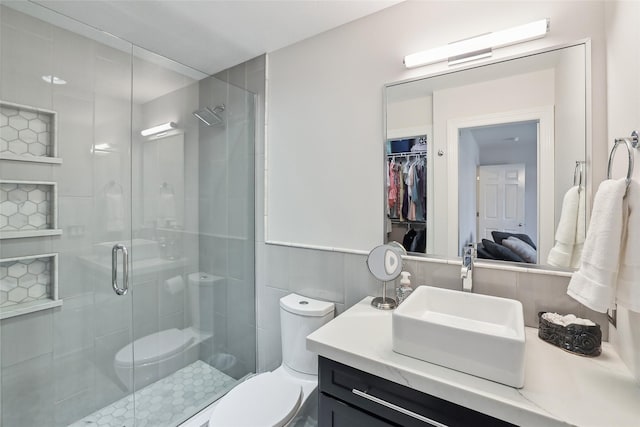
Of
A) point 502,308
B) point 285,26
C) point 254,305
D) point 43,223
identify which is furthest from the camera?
point 254,305

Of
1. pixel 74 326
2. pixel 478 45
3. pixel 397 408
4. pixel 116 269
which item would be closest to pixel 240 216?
pixel 116 269

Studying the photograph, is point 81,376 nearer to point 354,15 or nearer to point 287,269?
point 287,269

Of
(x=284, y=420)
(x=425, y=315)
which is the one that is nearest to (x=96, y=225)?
(x=284, y=420)

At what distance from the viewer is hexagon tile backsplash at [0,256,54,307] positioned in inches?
53.7

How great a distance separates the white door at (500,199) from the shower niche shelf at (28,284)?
211cm

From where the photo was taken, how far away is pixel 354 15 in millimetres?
1586

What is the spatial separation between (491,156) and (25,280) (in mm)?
2278

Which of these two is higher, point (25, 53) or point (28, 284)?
point (25, 53)

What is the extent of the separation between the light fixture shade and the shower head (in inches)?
7.2

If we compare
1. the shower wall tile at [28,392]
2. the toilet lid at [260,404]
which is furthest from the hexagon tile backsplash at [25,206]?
the toilet lid at [260,404]

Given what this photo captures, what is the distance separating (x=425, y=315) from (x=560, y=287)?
536 mm

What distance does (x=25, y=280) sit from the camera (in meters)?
1.43

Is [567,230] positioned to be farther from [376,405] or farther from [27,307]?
[27,307]

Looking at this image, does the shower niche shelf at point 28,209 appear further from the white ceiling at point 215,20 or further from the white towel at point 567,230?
the white towel at point 567,230
